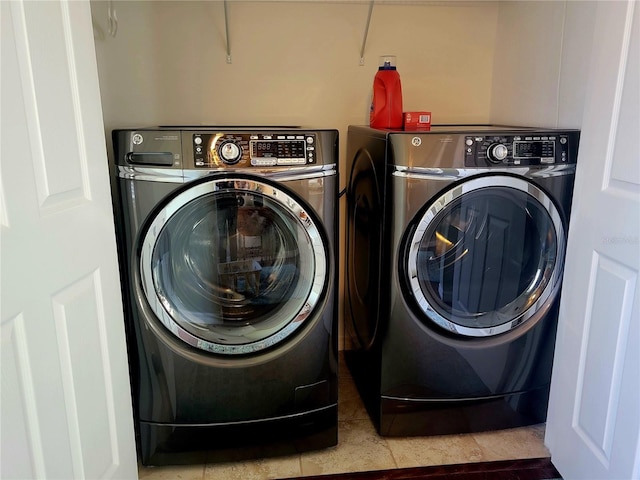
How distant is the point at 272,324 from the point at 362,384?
64 cm

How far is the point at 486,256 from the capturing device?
1782 millimetres

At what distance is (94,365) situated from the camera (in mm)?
1281

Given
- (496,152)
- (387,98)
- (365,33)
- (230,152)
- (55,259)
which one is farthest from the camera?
(365,33)

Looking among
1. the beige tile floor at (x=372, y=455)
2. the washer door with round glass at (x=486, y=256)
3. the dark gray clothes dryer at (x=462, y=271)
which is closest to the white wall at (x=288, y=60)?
the dark gray clothes dryer at (x=462, y=271)

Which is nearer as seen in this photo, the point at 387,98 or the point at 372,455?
Result: the point at 372,455

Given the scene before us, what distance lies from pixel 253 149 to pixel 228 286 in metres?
0.46

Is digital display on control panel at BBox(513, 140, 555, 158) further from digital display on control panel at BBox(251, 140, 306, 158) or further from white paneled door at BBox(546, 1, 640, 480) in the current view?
digital display on control panel at BBox(251, 140, 306, 158)

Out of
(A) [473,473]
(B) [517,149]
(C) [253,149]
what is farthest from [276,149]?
(A) [473,473]

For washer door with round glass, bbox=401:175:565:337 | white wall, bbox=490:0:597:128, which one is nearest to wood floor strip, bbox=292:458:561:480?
washer door with round glass, bbox=401:175:565:337

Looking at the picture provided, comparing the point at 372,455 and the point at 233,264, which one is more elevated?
the point at 233,264

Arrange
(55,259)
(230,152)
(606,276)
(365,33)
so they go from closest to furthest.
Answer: (55,259) < (606,276) < (230,152) < (365,33)

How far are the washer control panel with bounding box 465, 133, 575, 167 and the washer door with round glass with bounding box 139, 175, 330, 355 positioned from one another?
1.86ft

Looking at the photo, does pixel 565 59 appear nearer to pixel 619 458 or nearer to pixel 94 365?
pixel 619 458

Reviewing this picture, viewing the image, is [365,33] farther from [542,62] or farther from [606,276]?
[606,276]
